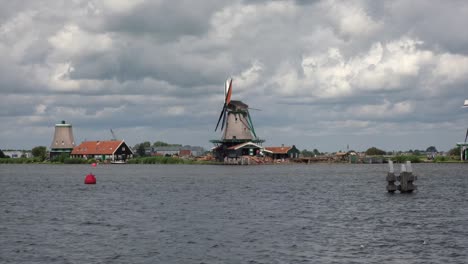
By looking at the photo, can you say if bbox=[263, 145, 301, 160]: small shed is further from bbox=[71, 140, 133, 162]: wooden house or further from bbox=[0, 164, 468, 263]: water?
bbox=[0, 164, 468, 263]: water

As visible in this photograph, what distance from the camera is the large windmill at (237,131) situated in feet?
529

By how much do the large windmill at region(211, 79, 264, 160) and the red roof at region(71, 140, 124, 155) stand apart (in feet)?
131

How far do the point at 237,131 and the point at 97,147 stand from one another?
171ft

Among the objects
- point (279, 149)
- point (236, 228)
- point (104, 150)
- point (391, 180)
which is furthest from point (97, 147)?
point (236, 228)

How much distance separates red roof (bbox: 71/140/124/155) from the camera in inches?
7539

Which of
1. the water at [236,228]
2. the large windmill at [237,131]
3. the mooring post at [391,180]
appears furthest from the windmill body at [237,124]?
the mooring post at [391,180]

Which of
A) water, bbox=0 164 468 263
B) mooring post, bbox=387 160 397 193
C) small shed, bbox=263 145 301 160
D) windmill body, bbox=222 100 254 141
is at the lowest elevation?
water, bbox=0 164 468 263

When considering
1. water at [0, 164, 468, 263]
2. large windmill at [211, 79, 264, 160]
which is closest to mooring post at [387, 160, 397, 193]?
water at [0, 164, 468, 263]

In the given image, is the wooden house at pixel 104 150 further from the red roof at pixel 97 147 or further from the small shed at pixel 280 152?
the small shed at pixel 280 152

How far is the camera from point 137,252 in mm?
31344

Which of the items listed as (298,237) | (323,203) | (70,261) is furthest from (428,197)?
(70,261)

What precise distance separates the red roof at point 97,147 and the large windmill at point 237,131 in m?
39.8

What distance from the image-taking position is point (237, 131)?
161500mm

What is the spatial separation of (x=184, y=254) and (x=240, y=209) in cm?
1911
